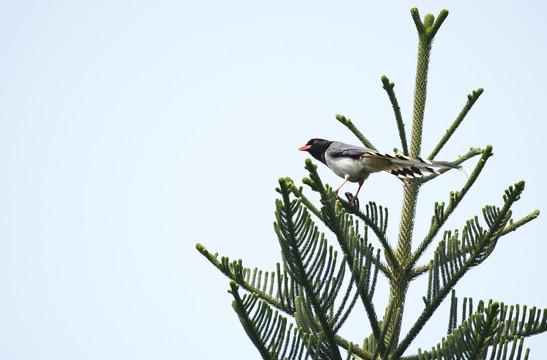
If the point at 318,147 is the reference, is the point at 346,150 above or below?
below

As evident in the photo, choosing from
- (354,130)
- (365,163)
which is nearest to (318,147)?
(365,163)

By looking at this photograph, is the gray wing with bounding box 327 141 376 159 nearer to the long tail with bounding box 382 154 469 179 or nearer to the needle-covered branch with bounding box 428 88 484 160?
the long tail with bounding box 382 154 469 179

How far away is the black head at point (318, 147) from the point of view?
7.20 meters

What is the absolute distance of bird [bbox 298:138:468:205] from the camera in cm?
535

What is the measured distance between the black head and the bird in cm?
1

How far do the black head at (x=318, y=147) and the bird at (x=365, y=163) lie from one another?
1cm

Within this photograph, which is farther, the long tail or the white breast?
the white breast

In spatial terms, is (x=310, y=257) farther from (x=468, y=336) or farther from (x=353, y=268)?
(x=468, y=336)

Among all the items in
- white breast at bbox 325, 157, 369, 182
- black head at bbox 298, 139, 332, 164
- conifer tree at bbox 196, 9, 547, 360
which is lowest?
conifer tree at bbox 196, 9, 547, 360

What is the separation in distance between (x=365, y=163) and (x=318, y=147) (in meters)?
1.28

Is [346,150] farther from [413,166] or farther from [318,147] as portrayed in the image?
[318,147]

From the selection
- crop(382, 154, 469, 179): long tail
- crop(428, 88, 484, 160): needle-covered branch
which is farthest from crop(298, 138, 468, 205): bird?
crop(428, 88, 484, 160): needle-covered branch

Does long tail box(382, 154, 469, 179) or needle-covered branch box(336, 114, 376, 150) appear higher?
needle-covered branch box(336, 114, 376, 150)

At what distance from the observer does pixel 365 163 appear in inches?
239
